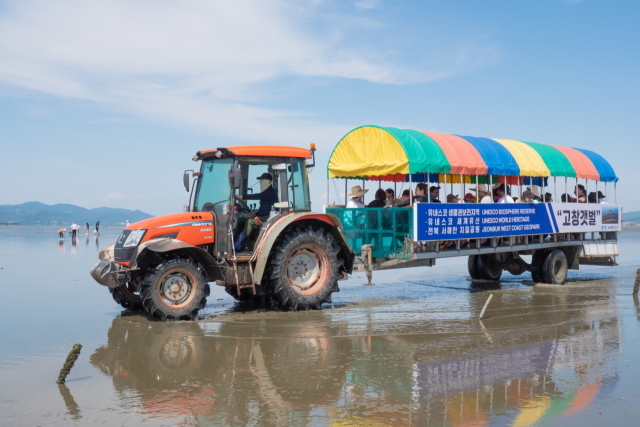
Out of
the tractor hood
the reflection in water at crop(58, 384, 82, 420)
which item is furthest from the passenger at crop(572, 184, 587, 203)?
the reflection in water at crop(58, 384, 82, 420)

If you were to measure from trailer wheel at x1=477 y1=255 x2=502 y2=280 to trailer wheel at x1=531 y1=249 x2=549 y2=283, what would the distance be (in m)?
0.88

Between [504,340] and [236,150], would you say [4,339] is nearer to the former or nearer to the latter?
[236,150]

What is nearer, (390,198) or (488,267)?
(390,198)

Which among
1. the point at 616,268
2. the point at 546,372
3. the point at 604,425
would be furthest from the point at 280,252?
the point at 616,268

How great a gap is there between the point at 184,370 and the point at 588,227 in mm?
→ 11249

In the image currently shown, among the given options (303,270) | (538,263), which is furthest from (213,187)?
(538,263)

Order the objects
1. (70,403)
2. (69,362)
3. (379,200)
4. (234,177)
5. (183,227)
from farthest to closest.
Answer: (379,200) → (183,227) → (234,177) → (69,362) → (70,403)

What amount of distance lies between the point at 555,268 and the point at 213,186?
27.3ft

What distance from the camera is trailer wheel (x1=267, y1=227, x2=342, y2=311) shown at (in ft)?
30.4

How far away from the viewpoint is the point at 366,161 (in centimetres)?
1148

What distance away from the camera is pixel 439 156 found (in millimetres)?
11078

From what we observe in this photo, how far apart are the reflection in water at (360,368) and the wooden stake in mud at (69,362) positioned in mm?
421

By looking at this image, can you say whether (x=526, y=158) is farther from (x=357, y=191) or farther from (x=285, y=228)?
(x=285, y=228)

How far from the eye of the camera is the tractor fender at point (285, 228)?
8.94 metres
